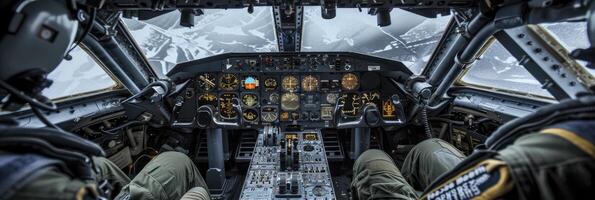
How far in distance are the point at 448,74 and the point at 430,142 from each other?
3.56 feet

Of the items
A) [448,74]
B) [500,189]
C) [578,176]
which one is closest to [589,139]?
[578,176]

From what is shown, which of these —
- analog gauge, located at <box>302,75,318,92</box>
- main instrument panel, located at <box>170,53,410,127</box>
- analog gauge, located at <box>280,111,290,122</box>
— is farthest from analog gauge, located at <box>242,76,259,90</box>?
analog gauge, located at <box>302,75,318,92</box>

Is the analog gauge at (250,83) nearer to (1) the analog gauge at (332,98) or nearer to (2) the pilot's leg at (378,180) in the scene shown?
(1) the analog gauge at (332,98)

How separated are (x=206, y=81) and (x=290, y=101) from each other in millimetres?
1066

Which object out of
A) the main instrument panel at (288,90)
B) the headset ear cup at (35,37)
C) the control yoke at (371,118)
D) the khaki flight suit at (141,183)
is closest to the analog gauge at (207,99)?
the main instrument panel at (288,90)

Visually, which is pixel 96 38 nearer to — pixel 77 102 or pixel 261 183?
pixel 77 102

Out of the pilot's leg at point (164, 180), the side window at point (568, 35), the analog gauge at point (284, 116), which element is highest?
the side window at point (568, 35)

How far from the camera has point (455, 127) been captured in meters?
3.67

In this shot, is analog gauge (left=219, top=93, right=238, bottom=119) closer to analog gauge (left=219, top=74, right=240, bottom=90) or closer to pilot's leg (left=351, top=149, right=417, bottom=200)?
analog gauge (left=219, top=74, right=240, bottom=90)

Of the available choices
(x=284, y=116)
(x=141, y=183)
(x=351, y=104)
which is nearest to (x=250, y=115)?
(x=284, y=116)

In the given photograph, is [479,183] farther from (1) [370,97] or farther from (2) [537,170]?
(1) [370,97]

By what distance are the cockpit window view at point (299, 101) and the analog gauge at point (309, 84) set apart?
13 mm

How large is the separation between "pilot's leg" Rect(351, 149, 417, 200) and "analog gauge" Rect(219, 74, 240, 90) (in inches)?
89.1

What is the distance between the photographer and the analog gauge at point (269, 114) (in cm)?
416
